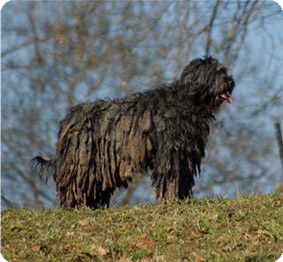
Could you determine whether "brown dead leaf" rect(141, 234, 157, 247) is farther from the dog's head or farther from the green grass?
the dog's head

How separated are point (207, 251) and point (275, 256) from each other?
2.51 feet

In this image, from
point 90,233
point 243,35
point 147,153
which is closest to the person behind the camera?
point 90,233

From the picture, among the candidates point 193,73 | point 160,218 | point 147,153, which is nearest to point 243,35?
point 193,73

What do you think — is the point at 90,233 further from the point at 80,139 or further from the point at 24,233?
the point at 80,139

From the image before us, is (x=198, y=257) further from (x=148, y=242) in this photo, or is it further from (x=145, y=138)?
(x=145, y=138)

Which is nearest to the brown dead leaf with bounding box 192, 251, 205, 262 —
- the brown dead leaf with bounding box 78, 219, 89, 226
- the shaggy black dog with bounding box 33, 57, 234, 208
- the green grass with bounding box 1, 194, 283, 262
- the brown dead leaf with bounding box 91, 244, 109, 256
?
the green grass with bounding box 1, 194, 283, 262

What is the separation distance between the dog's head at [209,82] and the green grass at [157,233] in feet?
5.79

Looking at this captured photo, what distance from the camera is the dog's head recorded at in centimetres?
884

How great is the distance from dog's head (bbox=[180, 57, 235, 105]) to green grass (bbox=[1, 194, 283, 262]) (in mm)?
1766

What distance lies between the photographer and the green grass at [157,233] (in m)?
6.41

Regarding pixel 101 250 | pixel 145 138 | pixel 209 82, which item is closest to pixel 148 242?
pixel 101 250

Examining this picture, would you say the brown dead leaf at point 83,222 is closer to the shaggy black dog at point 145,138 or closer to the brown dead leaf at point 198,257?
the shaggy black dog at point 145,138

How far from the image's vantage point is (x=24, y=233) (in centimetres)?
752

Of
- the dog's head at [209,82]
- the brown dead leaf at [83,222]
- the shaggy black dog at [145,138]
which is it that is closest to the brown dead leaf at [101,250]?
the brown dead leaf at [83,222]
